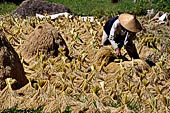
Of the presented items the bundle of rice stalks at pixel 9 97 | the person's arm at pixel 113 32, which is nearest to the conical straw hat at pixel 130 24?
the person's arm at pixel 113 32

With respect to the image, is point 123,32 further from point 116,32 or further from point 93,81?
point 93,81

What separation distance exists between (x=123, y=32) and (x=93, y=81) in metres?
1.56

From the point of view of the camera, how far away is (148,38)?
6.18 meters

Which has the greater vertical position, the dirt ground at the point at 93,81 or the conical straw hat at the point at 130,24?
the conical straw hat at the point at 130,24

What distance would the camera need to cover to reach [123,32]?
555 cm

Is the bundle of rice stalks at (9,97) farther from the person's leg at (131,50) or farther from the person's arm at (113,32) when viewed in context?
the person's leg at (131,50)

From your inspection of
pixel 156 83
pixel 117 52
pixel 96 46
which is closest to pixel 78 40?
pixel 96 46

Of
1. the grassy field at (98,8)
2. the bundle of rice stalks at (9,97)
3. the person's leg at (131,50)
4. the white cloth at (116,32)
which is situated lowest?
the grassy field at (98,8)

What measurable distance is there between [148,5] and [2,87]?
25.5ft

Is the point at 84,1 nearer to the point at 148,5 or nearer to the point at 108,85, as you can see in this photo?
the point at 148,5

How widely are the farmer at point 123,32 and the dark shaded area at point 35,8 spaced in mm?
3908

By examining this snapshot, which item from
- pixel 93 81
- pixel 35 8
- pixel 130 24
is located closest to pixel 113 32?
pixel 130 24

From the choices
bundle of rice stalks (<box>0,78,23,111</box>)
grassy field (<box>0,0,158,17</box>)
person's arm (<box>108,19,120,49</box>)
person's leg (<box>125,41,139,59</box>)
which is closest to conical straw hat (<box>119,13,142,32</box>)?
person's arm (<box>108,19,120,49</box>)

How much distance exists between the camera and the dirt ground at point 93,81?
12.1 feet
